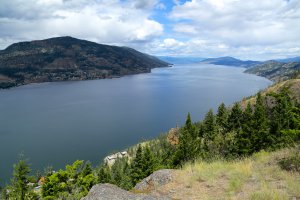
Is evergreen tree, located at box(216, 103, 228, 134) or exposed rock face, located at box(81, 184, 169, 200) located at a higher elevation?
exposed rock face, located at box(81, 184, 169, 200)

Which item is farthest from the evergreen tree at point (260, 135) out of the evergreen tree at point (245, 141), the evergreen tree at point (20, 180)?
the evergreen tree at point (20, 180)

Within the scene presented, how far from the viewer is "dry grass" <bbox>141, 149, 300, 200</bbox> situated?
8555 mm

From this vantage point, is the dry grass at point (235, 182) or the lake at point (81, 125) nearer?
the dry grass at point (235, 182)

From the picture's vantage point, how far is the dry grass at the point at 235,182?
855 centimetres

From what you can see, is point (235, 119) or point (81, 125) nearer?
point (235, 119)

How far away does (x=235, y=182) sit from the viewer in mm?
9859

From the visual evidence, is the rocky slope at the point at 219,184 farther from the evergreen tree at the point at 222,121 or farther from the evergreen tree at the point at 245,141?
the evergreen tree at the point at 222,121

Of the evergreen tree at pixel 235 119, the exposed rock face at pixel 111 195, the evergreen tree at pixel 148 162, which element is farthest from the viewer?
the evergreen tree at pixel 235 119

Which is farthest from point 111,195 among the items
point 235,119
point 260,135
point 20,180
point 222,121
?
point 222,121

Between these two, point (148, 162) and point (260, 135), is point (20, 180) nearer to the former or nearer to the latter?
point (148, 162)

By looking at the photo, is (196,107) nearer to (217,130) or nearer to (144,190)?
(217,130)

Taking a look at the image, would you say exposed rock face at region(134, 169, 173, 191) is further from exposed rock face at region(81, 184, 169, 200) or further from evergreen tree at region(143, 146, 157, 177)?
evergreen tree at region(143, 146, 157, 177)

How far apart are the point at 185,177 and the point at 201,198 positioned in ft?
7.78

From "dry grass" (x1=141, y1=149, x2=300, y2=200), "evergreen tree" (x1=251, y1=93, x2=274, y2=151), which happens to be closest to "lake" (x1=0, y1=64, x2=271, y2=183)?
"evergreen tree" (x1=251, y1=93, x2=274, y2=151)
